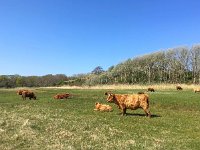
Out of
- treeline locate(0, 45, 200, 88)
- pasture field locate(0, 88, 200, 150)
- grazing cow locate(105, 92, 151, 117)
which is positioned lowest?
pasture field locate(0, 88, 200, 150)

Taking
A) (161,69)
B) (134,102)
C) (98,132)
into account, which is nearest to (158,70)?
(161,69)

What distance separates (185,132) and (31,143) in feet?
28.1

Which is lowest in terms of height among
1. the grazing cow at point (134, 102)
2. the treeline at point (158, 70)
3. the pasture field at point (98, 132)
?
the pasture field at point (98, 132)

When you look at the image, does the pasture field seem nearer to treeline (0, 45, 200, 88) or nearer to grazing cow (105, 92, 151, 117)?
grazing cow (105, 92, 151, 117)

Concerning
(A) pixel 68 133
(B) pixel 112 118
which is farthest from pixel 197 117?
(A) pixel 68 133

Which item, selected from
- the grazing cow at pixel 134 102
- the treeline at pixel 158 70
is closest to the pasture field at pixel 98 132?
the grazing cow at pixel 134 102

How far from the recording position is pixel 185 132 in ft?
68.3

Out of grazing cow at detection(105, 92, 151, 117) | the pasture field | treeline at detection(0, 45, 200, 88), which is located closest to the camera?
the pasture field

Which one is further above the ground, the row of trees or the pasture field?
the row of trees

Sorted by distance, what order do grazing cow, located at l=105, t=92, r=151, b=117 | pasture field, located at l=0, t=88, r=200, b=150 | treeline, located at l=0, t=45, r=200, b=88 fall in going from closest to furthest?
1. pasture field, located at l=0, t=88, r=200, b=150
2. grazing cow, located at l=105, t=92, r=151, b=117
3. treeline, located at l=0, t=45, r=200, b=88

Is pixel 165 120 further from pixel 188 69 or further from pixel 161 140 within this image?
pixel 188 69

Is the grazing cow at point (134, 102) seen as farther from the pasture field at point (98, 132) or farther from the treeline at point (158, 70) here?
the treeline at point (158, 70)

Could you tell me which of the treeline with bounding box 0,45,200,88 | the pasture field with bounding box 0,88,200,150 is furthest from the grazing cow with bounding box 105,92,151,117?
the treeline with bounding box 0,45,200,88

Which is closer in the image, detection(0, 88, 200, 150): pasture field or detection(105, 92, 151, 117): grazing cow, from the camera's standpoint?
detection(0, 88, 200, 150): pasture field
